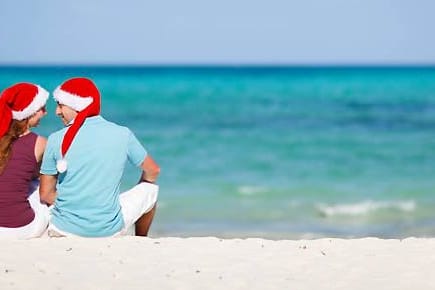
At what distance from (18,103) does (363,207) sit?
20.6ft

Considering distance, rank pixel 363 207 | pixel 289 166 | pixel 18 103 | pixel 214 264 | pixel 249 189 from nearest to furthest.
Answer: pixel 214 264, pixel 18 103, pixel 363 207, pixel 249 189, pixel 289 166

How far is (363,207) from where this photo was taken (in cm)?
1080

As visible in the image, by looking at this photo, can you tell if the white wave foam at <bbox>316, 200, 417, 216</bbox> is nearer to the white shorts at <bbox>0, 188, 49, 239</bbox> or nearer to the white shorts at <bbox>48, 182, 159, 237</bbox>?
the white shorts at <bbox>48, 182, 159, 237</bbox>

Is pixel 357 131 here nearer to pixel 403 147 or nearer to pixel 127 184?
pixel 403 147

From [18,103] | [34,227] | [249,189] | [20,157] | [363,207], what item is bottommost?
[249,189]

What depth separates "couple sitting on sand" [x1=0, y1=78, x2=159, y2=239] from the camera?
5.16 metres

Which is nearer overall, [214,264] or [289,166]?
[214,264]

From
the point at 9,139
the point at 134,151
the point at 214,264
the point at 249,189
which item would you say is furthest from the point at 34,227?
the point at 249,189

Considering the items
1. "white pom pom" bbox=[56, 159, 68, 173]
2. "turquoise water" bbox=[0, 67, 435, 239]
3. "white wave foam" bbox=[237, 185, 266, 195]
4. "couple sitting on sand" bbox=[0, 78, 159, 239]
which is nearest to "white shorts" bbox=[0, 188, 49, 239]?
"couple sitting on sand" bbox=[0, 78, 159, 239]

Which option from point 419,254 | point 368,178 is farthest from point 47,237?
point 368,178

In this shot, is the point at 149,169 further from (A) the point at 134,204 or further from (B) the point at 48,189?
(B) the point at 48,189

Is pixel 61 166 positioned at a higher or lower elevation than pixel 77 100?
lower

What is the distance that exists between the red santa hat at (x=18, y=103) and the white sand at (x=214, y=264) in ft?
2.16

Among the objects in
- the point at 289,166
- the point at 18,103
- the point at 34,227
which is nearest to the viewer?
the point at 18,103
